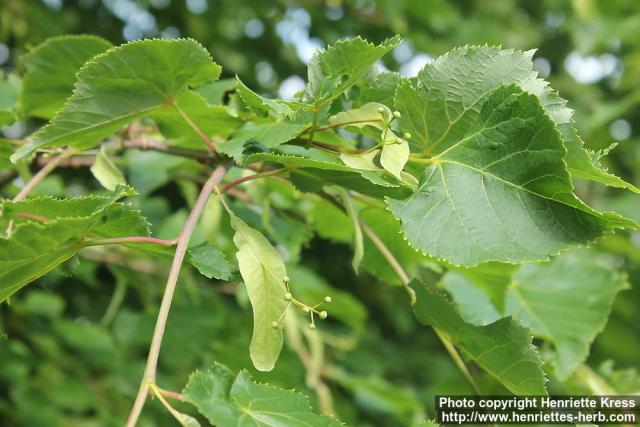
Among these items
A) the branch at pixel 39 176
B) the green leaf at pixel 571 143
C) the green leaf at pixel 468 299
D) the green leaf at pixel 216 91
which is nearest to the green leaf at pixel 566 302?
the green leaf at pixel 468 299

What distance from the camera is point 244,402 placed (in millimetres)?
583

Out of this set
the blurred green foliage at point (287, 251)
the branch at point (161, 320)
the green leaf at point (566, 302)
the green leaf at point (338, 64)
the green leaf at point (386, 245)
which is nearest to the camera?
the branch at point (161, 320)

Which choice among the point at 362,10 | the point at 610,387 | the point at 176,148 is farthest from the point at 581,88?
the point at 176,148

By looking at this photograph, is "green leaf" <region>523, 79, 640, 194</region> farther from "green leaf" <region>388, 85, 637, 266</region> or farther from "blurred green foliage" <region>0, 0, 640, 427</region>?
"blurred green foliage" <region>0, 0, 640, 427</region>

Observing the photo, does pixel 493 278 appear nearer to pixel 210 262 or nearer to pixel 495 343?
pixel 495 343

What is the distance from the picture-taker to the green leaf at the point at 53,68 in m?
0.88

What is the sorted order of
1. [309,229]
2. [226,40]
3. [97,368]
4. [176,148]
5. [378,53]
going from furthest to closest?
[226,40], [97,368], [309,229], [176,148], [378,53]

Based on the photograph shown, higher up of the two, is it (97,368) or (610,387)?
(97,368)

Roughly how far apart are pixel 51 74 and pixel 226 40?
4.52ft

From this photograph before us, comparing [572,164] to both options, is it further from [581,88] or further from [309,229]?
[581,88]

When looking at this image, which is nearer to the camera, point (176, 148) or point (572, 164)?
point (572, 164)

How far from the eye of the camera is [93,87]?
66 centimetres

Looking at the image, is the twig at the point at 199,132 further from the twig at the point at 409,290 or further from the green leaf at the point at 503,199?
the green leaf at the point at 503,199

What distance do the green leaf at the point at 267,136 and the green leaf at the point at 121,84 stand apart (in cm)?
7
